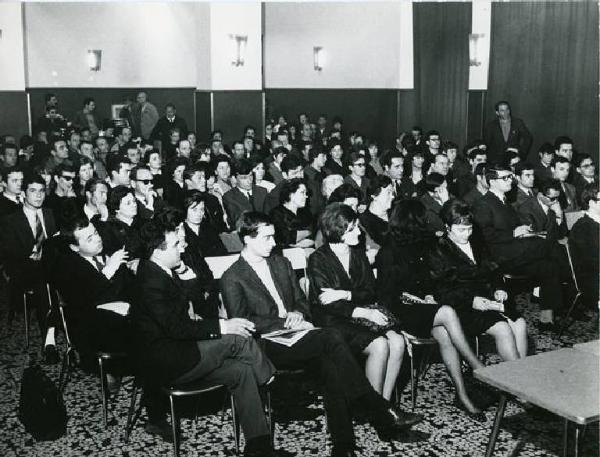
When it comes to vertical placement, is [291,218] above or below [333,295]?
above

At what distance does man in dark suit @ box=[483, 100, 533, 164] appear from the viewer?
9906 mm

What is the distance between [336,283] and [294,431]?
84cm

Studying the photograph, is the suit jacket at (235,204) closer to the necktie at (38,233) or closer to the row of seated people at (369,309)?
the necktie at (38,233)

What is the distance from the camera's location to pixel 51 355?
4.68 meters

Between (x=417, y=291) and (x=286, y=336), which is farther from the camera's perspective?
(x=417, y=291)

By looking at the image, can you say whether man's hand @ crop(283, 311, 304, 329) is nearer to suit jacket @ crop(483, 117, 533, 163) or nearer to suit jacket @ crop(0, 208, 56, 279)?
suit jacket @ crop(0, 208, 56, 279)

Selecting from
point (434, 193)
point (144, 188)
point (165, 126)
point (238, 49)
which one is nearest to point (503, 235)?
point (434, 193)

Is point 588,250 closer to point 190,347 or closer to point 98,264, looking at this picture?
point 190,347

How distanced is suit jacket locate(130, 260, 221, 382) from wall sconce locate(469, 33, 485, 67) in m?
9.89

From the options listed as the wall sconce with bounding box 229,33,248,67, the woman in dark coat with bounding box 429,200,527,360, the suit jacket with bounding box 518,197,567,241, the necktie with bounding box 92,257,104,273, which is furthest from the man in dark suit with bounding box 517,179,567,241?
the wall sconce with bounding box 229,33,248,67

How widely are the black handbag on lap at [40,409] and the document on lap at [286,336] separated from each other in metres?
1.19

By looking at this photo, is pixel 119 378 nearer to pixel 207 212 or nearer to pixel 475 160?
pixel 207 212

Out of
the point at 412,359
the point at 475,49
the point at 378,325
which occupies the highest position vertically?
the point at 475,49

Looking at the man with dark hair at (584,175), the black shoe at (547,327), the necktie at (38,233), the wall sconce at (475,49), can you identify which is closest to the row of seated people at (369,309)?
the black shoe at (547,327)
